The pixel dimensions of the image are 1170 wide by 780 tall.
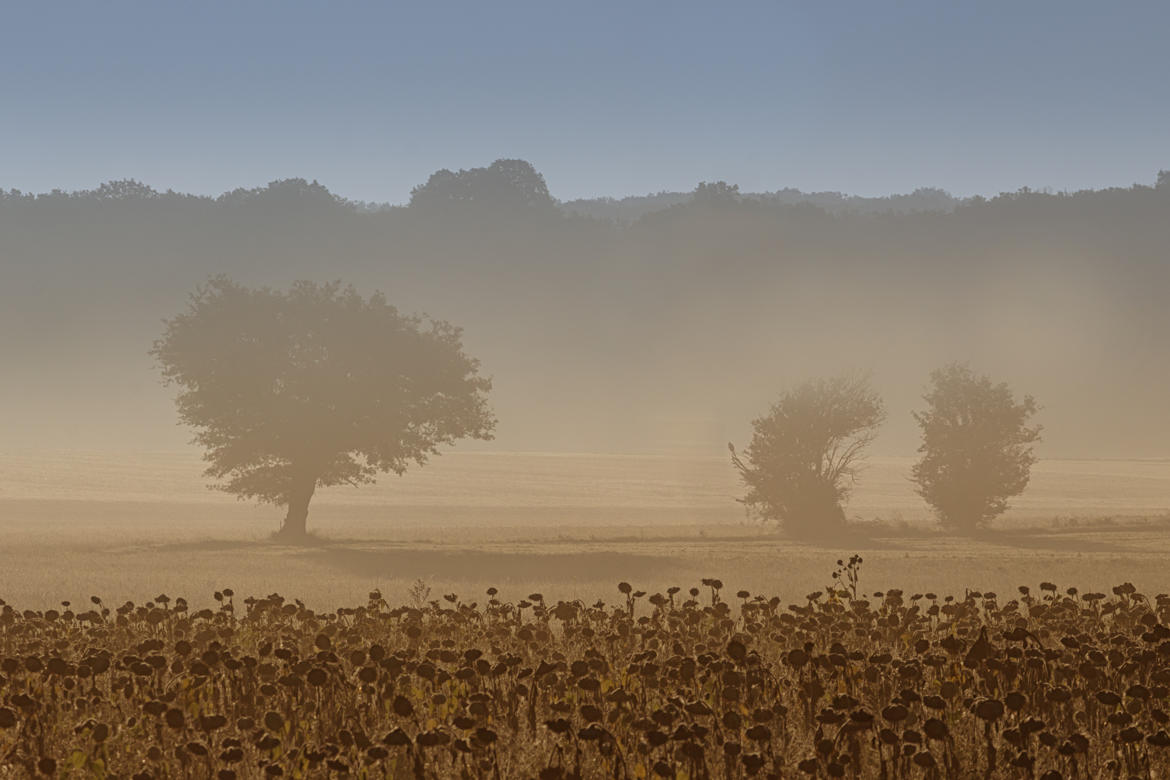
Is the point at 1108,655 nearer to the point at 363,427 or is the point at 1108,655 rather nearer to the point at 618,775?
the point at 618,775

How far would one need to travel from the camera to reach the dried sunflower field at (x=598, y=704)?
6787 mm

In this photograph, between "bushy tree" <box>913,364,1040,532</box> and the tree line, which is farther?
"bushy tree" <box>913,364,1040,532</box>

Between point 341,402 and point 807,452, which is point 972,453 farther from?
point 341,402

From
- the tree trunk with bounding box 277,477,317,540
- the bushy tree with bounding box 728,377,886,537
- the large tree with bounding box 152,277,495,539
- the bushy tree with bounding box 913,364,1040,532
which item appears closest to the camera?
the large tree with bounding box 152,277,495,539

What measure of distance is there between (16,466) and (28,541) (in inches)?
2403

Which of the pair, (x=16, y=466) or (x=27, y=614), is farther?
(x=16, y=466)

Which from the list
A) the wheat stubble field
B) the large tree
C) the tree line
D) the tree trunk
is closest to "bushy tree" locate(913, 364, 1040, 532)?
the wheat stubble field

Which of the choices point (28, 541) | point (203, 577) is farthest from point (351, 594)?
point (28, 541)

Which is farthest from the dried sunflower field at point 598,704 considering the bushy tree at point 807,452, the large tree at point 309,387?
the bushy tree at point 807,452

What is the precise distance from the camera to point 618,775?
686cm

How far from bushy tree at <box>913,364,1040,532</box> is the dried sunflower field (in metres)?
48.4

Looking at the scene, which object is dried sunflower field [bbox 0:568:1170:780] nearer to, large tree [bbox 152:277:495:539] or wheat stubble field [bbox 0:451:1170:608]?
wheat stubble field [bbox 0:451:1170:608]

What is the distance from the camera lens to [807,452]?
56.8 m

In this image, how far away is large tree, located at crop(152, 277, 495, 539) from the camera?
51.1 meters
